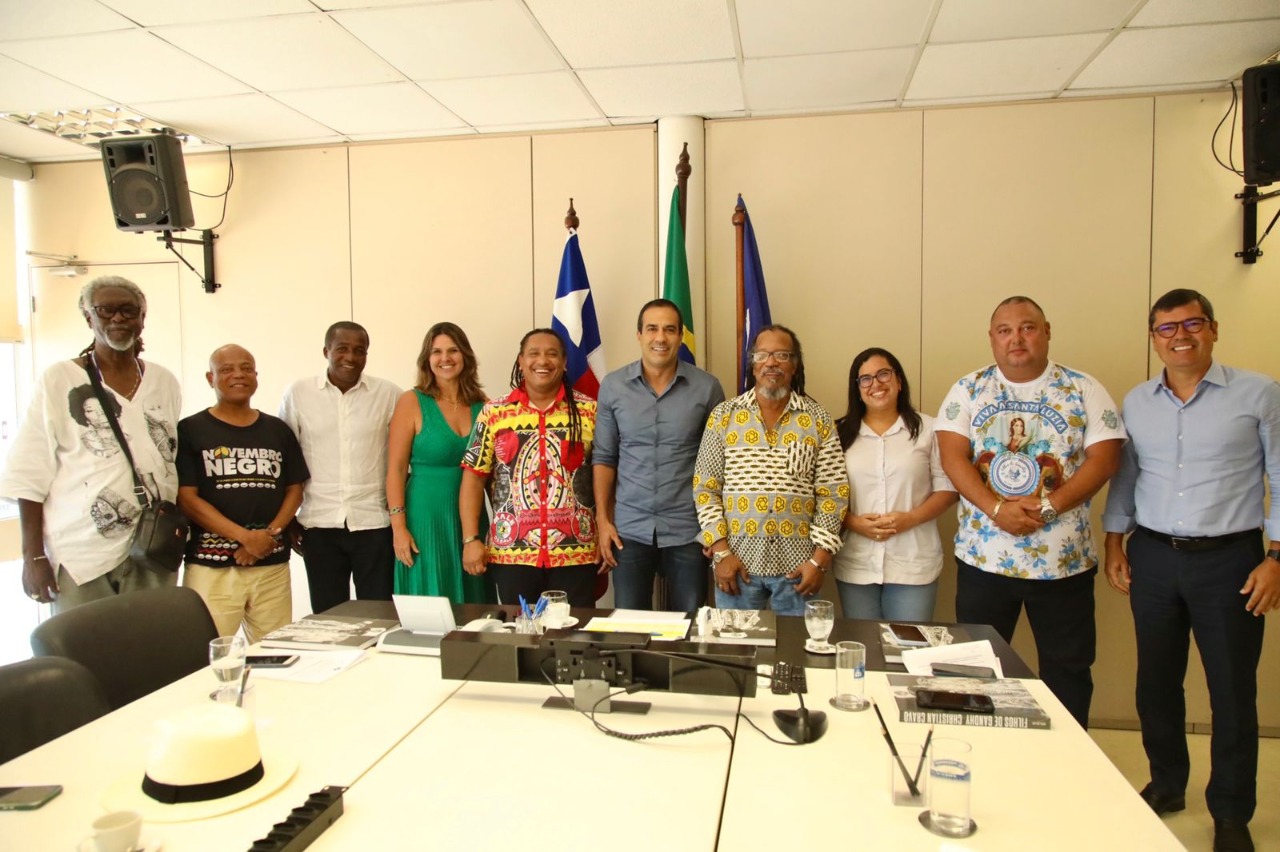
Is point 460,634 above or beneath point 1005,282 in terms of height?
beneath

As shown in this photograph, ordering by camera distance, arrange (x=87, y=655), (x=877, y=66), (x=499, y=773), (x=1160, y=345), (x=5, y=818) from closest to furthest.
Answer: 1. (x=5, y=818)
2. (x=499, y=773)
3. (x=87, y=655)
4. (x=1160, y=345)
5. (x=877, y=66)

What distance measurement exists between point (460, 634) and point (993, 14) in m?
2.78

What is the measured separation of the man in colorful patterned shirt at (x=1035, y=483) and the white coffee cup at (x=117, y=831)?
259cm

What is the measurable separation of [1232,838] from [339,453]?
3.53m

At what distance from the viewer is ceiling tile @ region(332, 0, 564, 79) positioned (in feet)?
9.27

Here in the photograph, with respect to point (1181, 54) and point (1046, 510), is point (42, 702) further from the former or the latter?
point (1181, 54)

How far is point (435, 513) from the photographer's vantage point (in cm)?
336

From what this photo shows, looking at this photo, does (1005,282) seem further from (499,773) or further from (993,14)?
(499,773)

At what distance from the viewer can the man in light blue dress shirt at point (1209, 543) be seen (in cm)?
262

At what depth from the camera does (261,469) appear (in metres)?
3.16

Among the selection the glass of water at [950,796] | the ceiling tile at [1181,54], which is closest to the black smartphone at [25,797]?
the glass of water at [950,796]

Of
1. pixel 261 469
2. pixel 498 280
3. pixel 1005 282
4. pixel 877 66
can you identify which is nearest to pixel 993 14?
pixel 877 66

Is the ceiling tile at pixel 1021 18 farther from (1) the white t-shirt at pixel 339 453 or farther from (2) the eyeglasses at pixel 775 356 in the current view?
(1) the white t-shirt at pixel 339 453

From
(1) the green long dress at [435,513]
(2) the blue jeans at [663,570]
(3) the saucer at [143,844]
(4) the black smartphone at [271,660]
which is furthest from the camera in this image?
(1) the green long dress at [435,513]
